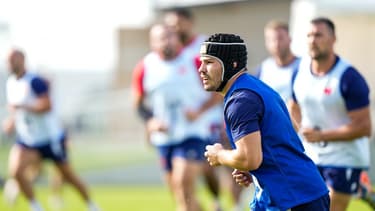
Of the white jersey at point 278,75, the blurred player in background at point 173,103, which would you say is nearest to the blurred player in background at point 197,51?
the blurred player in background at point 173,103

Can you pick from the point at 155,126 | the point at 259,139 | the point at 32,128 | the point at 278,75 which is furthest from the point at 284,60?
the point at 32,128

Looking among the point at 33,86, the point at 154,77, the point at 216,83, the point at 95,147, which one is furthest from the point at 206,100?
the point at 95,147

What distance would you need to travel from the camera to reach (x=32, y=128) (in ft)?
44.6

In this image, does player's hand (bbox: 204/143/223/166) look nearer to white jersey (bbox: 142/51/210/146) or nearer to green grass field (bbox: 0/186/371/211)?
white jersey (bbox: 142/51/210/146)

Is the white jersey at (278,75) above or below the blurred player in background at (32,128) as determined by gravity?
above

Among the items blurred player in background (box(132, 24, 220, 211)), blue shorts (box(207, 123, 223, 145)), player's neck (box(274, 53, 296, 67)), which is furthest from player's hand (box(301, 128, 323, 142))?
blue shorts (box(207, 123, 223, 145))

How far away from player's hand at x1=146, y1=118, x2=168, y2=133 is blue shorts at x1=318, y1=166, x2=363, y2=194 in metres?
2.88

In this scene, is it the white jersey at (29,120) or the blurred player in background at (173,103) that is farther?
the white jersey at (29,120)

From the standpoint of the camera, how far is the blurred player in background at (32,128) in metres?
13.5

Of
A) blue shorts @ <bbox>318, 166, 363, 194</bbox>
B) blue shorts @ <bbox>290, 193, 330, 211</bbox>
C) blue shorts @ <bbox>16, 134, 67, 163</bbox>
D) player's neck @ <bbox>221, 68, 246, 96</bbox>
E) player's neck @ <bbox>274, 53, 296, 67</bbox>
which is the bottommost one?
blue shorts @ <bbox>16, 134, 67, 163</bbox>

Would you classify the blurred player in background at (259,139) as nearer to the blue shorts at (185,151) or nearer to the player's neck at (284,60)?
the player's neck at (284,60)

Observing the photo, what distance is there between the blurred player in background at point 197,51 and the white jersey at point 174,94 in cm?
17

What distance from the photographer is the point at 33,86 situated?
44.5 ft

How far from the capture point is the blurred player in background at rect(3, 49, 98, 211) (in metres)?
13.5
